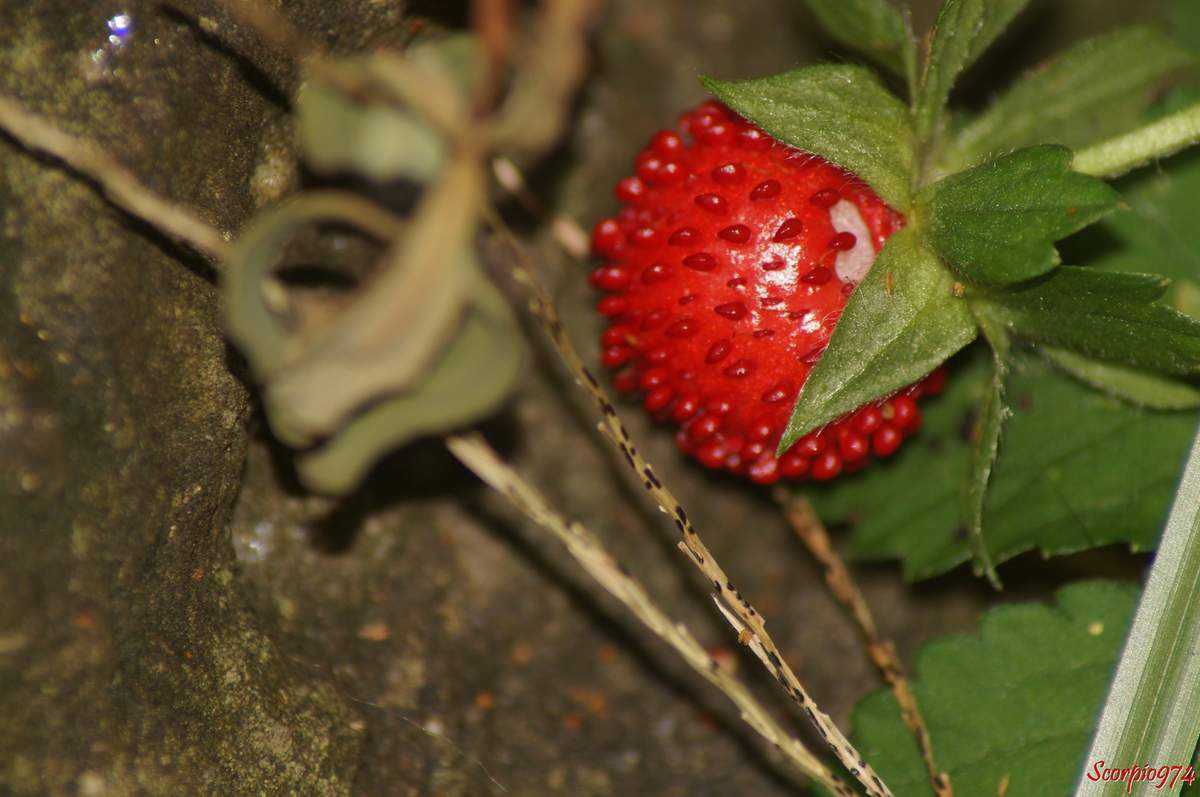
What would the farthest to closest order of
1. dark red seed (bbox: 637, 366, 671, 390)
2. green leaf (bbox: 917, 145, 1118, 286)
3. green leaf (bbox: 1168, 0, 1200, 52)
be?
green leaf (bbox: 1168, 0, 1200, 52) → dark red seed (bbox: 637, 366, 671, 390) → green leaf (bbox: 917, 145, 1118, 286)

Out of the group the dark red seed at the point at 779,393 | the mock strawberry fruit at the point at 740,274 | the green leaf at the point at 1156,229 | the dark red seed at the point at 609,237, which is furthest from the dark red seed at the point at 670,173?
the green leaf at the point at 1156,229

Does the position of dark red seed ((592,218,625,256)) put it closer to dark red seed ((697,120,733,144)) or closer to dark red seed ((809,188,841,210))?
dark red seed ((697,120,733,144))

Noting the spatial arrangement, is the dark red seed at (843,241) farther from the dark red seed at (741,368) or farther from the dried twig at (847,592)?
the dried twig at (847,592)

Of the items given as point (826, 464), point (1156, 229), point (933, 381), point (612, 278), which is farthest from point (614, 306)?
point (1156, 229)

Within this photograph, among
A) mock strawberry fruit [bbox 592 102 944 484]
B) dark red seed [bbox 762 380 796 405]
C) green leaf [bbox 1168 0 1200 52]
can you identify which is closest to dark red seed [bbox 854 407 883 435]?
mock strawberry fruit [bbox 592 102 944 484]

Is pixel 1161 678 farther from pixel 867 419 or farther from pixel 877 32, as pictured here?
pixel 877 32
